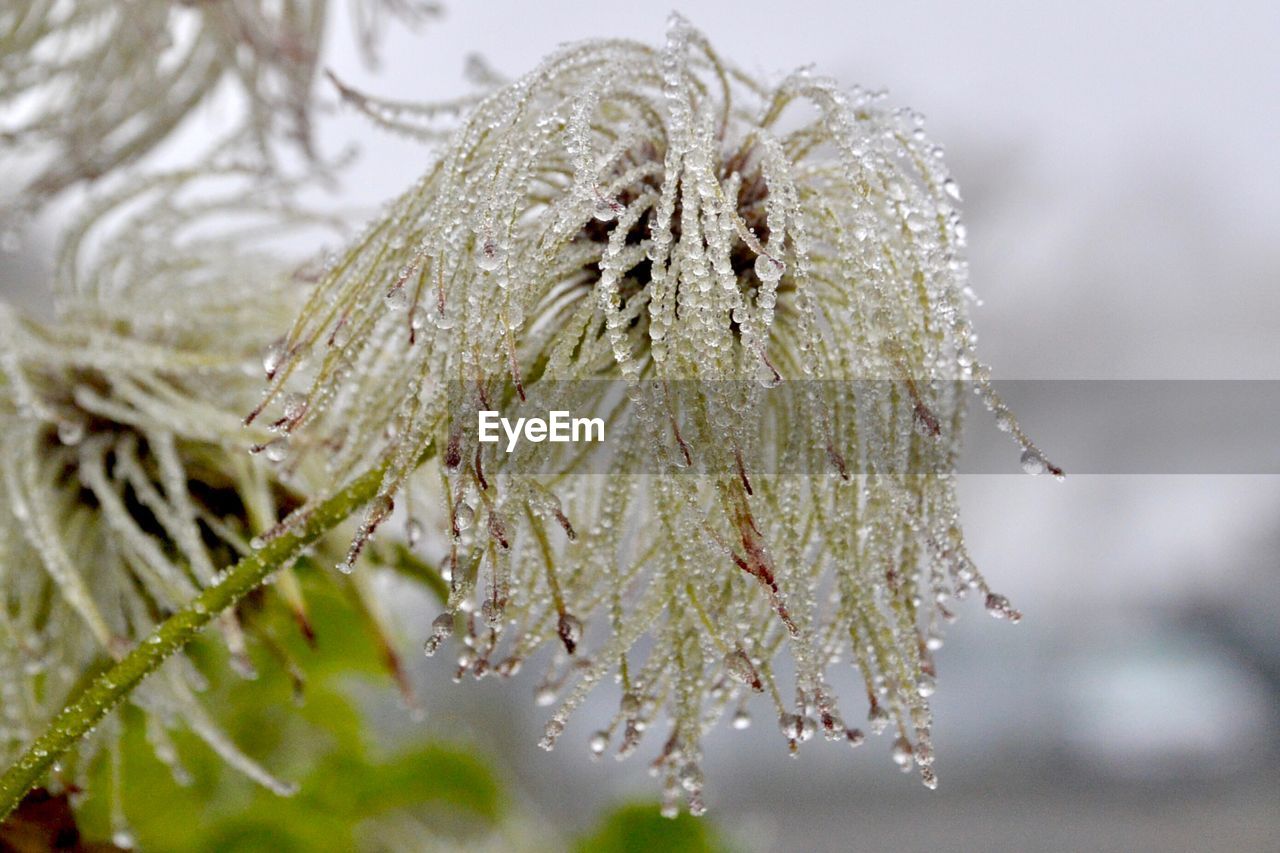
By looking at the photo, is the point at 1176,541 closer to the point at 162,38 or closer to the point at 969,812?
the point at 969,812

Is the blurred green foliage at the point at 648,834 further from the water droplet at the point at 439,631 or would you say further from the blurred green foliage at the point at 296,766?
the water droplet at the point at 439,631

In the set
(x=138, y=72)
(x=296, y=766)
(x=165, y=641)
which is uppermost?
(x=138, y=72)

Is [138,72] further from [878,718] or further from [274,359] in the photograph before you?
[878,718]

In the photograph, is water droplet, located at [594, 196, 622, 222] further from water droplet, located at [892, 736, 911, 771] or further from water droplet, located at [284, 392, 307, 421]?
water droplet, located at [892, 736, 911, 771]

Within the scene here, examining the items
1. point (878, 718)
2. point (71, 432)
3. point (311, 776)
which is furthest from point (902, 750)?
point (311, 776)

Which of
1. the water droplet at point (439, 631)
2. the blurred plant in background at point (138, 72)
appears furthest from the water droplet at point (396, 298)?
Result: the blurred plant in background at point (138, 72)

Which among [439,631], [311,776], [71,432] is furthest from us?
[311,776]
